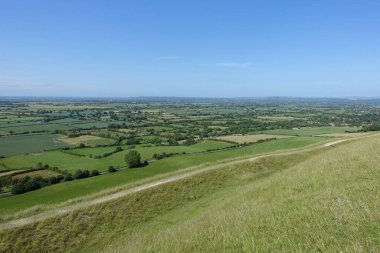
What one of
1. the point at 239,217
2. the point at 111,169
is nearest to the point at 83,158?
the point at 111,169

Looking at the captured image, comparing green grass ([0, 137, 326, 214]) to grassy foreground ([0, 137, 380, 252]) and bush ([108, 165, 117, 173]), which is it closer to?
bush ([108, 165, 117, 173])

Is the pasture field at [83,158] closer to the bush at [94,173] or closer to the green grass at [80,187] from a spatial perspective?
the bush at [94,173]

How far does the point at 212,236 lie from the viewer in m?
8.05

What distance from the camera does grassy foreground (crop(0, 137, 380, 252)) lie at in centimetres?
686

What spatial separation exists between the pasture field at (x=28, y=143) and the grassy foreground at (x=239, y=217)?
60.2m

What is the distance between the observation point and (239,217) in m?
9.55

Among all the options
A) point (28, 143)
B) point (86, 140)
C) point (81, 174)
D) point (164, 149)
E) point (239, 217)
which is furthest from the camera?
point (86, 140)

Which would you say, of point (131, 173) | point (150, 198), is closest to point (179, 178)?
point (150, 198)

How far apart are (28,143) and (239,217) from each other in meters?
85.0

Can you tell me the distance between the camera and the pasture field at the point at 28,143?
237ft

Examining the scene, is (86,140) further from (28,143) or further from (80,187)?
(80,187)

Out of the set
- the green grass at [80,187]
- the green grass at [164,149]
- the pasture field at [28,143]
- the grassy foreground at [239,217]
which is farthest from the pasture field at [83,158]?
the grassy foreground at [239,217]

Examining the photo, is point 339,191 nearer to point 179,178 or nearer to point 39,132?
point 179,178

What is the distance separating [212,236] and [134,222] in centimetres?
1069
